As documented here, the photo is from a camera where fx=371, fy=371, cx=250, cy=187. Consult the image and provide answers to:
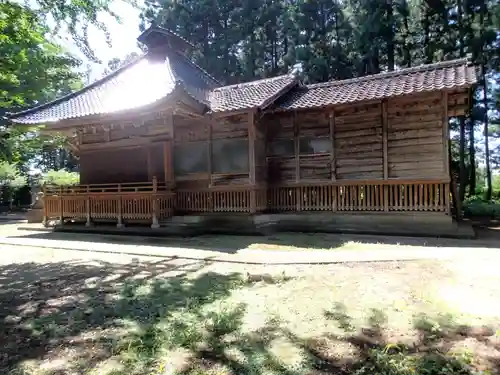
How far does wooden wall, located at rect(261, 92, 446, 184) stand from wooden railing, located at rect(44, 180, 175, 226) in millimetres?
3357

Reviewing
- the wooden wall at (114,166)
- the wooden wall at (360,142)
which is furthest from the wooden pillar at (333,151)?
the wooden wall at (114,166)

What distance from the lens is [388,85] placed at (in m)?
9.98

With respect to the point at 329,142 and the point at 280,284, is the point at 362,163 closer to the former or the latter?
the point at 329,142

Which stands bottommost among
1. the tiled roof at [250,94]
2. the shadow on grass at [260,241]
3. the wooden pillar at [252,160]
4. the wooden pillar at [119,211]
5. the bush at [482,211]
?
the shadow on grass at [260,241]

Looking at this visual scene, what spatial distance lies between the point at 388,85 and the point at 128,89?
847 centimetres

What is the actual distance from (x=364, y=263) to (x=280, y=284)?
191 centimetres

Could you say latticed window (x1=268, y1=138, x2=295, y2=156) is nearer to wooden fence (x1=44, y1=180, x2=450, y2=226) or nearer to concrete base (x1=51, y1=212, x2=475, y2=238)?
wooden fence (x1=44, y1=180, x2=450, y2=226)

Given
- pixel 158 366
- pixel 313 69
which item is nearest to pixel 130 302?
pixel 158 366

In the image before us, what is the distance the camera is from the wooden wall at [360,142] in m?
9.37

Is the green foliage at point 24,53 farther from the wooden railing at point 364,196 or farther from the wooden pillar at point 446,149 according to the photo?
the wooden pillar at point 446,149

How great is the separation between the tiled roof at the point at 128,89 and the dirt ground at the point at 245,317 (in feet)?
21.8

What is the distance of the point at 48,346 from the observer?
3035 mm

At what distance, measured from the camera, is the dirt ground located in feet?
9.00

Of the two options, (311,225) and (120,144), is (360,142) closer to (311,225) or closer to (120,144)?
(311,225)
